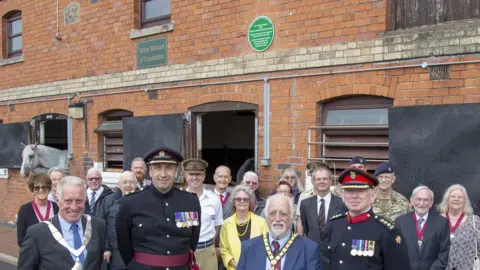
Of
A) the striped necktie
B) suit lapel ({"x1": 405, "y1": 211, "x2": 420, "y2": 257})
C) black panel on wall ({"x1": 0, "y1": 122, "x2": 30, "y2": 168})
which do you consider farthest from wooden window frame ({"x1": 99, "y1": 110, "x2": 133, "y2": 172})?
suit lapel ({"x1": 405, "y1": 211, "x2": 420, "y2": 257})

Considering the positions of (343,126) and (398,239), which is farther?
(343,126)

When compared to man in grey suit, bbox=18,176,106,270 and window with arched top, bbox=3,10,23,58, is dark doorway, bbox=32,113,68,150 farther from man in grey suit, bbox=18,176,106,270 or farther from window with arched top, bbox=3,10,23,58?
man in grey suit, bbox=18,176,106,270

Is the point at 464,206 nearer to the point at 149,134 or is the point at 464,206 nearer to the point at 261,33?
the point at 261,33

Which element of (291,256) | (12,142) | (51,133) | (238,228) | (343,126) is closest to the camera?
(291,256)

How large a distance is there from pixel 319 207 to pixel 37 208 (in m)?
2.93

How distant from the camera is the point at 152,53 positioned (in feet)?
27.7

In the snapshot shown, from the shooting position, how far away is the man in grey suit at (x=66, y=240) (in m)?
3.13

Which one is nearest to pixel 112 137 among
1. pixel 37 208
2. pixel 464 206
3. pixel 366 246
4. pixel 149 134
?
pixel 149 134

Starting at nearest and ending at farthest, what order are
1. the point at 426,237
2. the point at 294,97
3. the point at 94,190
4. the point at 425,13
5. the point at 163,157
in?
the point at 163,157 < the point at 426,237 < the point at 425,13 < the point at 94,190 < the point at 294,97

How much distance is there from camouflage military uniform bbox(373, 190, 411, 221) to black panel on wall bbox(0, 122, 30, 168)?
8.90 metres

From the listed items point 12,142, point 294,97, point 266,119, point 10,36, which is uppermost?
point 10,36

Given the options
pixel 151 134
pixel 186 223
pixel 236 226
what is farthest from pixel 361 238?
pixel 151 134

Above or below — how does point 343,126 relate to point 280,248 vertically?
above

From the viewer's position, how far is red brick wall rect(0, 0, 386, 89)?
624cm
